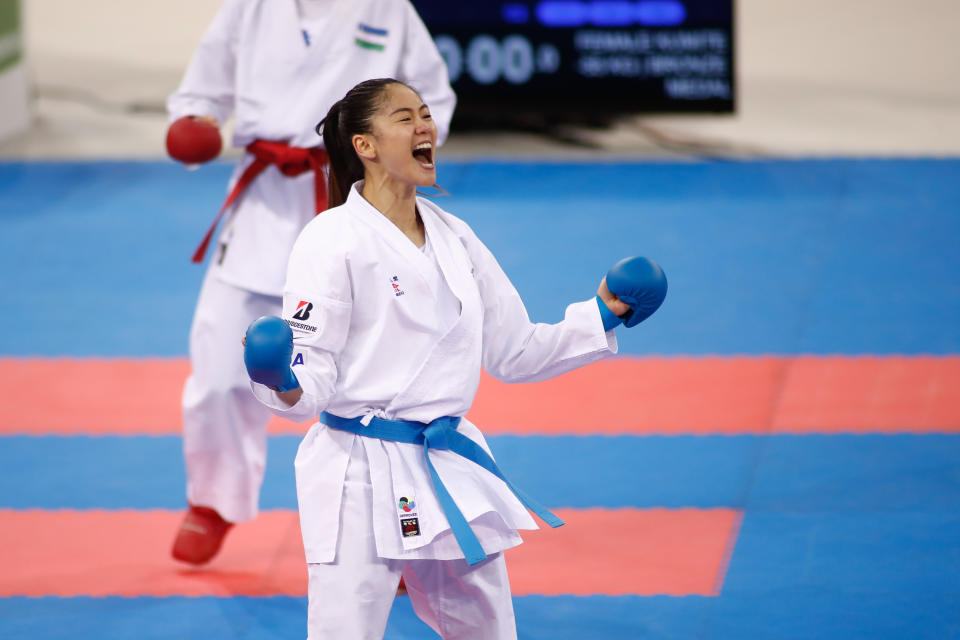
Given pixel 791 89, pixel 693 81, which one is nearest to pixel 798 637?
pixel 693 81

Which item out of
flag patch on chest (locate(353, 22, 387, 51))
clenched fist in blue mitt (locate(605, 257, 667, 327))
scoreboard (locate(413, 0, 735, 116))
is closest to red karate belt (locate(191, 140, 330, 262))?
flag patch on chest (locate(353, 22, 387, 51))

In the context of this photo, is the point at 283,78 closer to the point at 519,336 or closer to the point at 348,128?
the point at 348,128

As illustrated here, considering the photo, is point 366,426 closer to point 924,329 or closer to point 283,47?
point 283,47

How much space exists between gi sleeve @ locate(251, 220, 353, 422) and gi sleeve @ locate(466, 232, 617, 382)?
0.37 metres

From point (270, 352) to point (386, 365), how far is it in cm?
36

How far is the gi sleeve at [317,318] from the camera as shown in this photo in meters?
2.57

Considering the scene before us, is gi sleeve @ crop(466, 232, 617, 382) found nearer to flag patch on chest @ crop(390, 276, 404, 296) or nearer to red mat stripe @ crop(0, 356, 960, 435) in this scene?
flag patch on chest @ crop(390, 276, 404, 296)

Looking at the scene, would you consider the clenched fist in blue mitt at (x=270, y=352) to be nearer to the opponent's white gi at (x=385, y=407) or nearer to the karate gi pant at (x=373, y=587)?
the opponent's white gi at (x=385, y=407)

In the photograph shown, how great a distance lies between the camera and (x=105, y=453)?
16.6ft

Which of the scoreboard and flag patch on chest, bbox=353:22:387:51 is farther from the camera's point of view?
the scoreboard

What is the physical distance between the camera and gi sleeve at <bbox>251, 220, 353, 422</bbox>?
257cm

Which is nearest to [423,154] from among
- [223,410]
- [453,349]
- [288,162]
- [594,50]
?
[453,349]

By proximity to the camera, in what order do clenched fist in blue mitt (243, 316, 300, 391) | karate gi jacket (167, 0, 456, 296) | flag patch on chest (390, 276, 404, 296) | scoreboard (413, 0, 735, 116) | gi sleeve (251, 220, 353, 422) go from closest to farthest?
1. clenched fist in blue mitt (243, 316, 300, 391)
2. gi sleeve (251, 220, 353, 422)
3. flag patch on chest (390, 276, 404, 296)
4. karate gi jacket (167, 0, 456, 296)
5. scoreboard (413, 0, 735, 116)

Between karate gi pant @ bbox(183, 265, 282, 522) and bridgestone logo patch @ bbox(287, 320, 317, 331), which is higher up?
bridgestone logo patch @ bbox(287, 320, 317, 331)
